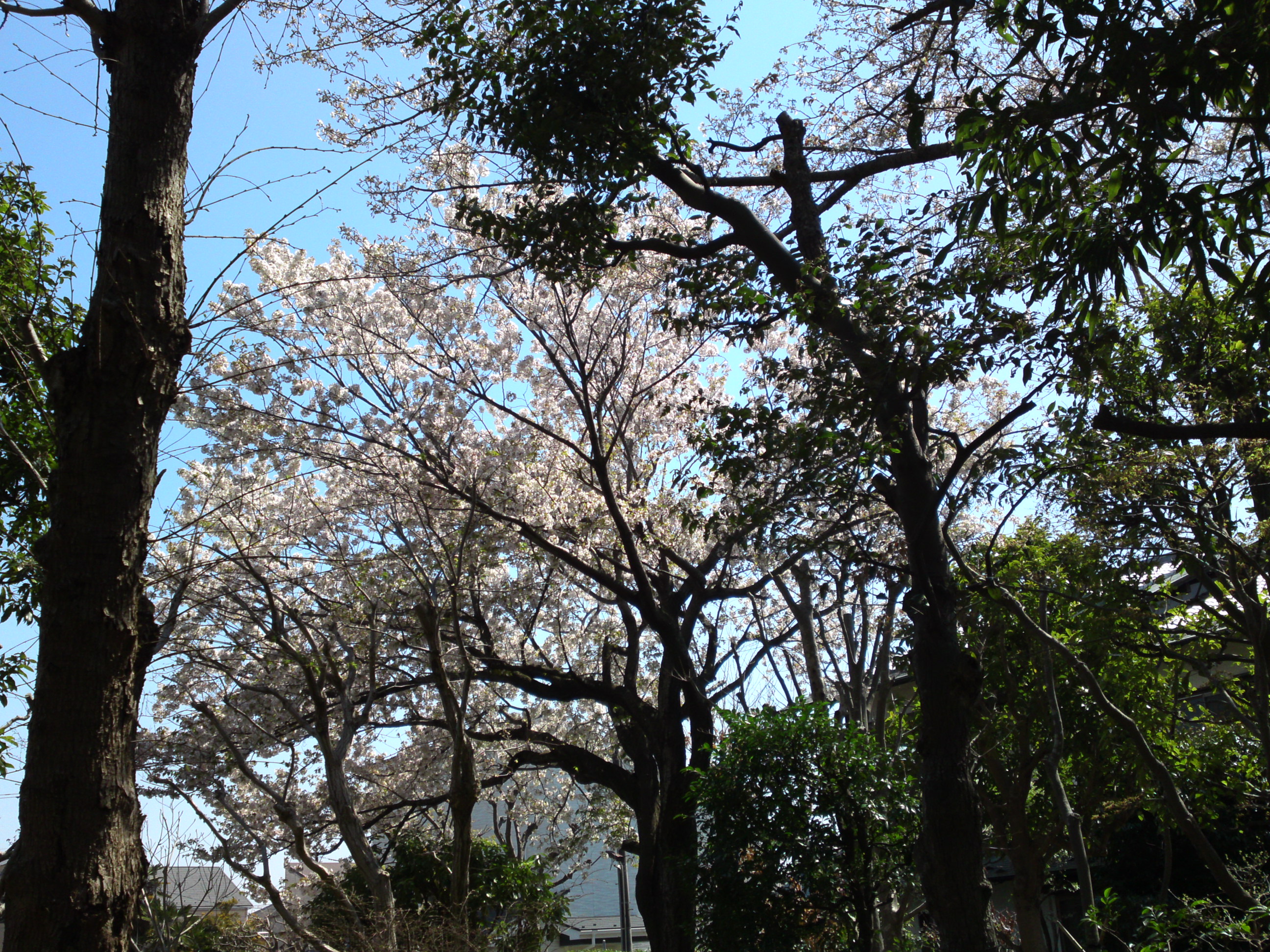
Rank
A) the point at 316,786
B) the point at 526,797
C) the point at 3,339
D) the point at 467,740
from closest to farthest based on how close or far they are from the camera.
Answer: the point at 3,339 < the point at 467,740 < the point at 316,786 < the point at 526,797

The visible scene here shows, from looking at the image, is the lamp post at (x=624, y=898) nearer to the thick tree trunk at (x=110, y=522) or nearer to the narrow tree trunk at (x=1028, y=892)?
the narrow tree trunk at (x=1028, y=892)

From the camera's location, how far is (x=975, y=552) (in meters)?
11.2

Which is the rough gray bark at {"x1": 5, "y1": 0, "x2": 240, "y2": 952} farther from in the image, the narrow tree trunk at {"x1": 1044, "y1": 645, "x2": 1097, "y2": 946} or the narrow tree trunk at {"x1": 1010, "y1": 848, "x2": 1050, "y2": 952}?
the narrow tree trunk at {"x1": 1010, "y1": 848, "x2": 1050, "y2": 952}

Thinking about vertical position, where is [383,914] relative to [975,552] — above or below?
below

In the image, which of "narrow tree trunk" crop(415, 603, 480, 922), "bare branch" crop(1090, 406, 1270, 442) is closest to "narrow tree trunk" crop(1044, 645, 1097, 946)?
"bare branch" crop(1090, 406, 1270, 442)

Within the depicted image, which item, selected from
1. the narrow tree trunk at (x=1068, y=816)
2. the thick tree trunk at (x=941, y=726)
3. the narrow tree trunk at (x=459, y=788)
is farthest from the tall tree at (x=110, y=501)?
the narrow tree trunk at (x=1068, y=816)

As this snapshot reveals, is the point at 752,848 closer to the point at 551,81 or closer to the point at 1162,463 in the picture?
the point at 1162,463

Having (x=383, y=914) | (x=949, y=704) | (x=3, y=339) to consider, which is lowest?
(x=383, y=914)

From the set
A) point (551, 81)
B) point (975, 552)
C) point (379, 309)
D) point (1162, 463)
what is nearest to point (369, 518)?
point (379, 309)

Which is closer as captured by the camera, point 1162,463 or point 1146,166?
point 1146,166

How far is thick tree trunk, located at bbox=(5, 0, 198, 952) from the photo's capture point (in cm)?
217

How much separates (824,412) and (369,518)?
6.73m

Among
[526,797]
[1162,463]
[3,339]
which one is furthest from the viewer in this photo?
[526,797]

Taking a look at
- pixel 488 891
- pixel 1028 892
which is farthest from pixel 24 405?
pixel 1028 892
